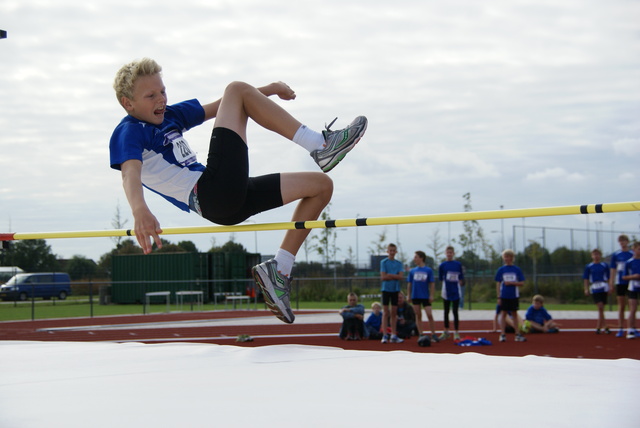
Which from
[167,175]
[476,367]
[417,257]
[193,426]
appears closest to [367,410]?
[193,426]

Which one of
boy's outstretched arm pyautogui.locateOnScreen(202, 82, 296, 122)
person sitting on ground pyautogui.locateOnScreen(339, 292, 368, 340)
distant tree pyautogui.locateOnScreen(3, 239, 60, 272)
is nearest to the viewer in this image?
boy's outstretched arm pyautogui.locateOnScreen(202, 82, 296, 122)

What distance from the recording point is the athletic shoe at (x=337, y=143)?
299cm

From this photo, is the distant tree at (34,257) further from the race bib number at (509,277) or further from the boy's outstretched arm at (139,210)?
the boy's outstretched arm at (139,210)

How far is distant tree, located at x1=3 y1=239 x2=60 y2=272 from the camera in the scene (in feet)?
A: 96.4

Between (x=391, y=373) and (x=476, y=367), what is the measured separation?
1.25ft

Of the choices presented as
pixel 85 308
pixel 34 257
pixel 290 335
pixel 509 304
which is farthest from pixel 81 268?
pixel 509 304

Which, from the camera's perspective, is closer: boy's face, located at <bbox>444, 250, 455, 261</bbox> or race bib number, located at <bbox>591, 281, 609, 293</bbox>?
boy's face, located at <bbox>444, 250, 455, 261</bbox>

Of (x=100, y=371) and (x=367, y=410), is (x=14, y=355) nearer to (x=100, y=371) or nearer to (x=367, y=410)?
(x=100, y=371)

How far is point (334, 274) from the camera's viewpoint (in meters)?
24.6

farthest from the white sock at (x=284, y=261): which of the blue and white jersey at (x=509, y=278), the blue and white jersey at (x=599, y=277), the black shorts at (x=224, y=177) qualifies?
the blue and white jersey at (x=599, y=277)

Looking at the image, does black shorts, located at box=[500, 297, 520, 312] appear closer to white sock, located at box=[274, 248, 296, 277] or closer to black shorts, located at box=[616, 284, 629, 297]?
black shorts, located at box=[616, 284, 629, 297]

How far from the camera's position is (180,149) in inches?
121

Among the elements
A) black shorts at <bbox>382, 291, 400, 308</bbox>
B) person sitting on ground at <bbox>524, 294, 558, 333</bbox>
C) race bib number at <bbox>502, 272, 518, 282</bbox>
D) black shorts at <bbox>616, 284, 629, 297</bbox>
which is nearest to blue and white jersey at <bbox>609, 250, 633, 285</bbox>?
black shorts at <bbox>616, 284, 629, 297</bbox>

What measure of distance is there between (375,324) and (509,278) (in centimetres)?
227
